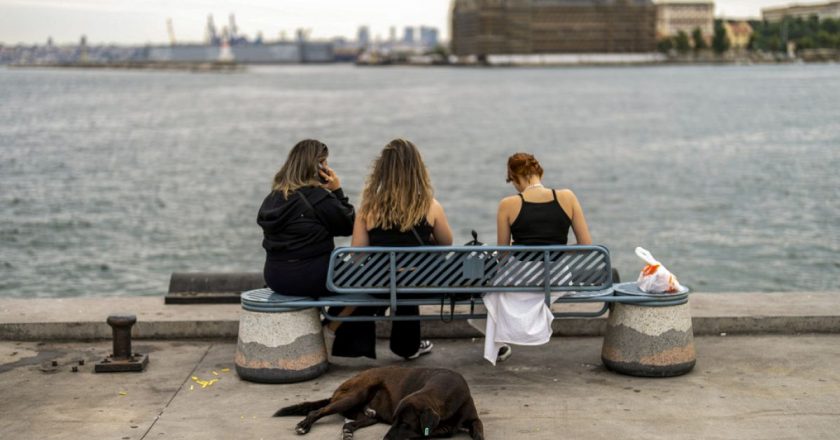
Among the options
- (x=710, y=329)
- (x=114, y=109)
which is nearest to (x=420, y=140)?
(x=114, y=109)

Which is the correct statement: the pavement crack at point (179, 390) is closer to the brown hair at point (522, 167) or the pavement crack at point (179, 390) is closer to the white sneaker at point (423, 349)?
the white sneaker at point (423, 349)

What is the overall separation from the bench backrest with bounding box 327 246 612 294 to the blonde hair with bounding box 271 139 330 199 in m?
0.51

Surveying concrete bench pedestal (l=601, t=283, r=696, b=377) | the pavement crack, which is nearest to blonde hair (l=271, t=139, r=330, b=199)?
the pavement crack

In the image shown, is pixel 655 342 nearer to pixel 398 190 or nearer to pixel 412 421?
pixel 398 190

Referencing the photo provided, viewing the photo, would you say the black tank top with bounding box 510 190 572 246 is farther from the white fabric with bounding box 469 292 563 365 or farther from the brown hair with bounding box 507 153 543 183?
the white fabric with bounding box 469 292 563 365

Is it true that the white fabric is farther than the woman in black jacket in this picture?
No

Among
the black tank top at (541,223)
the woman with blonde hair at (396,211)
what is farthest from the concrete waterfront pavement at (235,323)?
the black tank top at (541,223)

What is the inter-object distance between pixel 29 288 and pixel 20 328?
1465 centimetres

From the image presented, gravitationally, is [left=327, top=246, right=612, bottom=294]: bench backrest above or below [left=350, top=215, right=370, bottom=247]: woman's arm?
below

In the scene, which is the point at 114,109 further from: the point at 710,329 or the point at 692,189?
the point at 710,329

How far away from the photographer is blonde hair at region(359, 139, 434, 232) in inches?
256

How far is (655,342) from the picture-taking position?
256 inches

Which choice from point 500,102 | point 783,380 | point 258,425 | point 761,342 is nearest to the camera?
point 258,425

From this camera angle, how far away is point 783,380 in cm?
641
